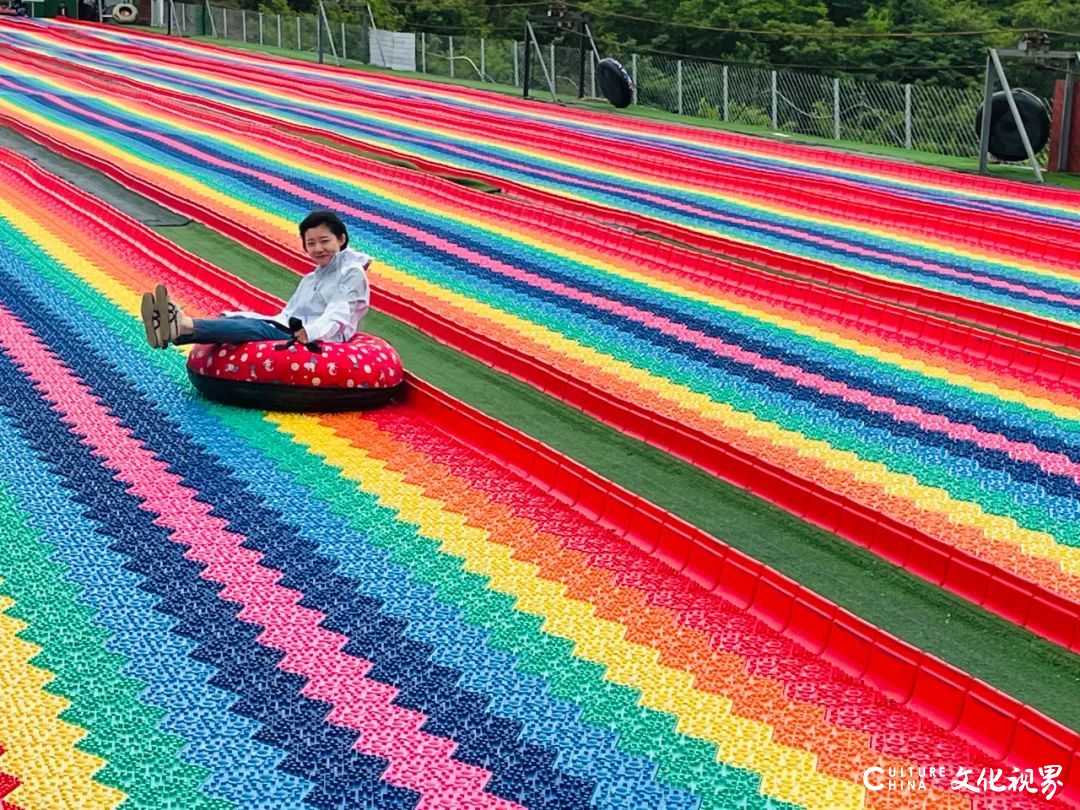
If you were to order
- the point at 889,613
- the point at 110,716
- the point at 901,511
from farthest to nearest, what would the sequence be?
1. the point at 901,511
2. the point at 889,613
3. the point at 110,716

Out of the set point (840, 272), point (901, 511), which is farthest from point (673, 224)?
point (901, 511)

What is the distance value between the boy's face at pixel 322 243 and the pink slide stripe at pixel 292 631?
111 cm

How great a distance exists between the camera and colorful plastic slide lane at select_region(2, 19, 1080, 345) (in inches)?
368

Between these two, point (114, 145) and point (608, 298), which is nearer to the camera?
point (608, 298)

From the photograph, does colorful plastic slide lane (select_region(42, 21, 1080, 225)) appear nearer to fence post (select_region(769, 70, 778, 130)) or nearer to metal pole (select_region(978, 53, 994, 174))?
metal pole (select_region(978, 53, 994, 174))

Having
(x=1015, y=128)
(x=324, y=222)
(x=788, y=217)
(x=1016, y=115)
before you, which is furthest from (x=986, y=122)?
(x=324, y=222)

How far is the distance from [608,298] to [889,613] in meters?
4.58

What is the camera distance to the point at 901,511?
5.43 meters

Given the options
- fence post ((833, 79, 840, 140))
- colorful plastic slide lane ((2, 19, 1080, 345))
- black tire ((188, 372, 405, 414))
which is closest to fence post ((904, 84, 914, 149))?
fence post ((833, 79, 840, 140))

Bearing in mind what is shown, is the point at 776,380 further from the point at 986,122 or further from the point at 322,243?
the point at 986,122

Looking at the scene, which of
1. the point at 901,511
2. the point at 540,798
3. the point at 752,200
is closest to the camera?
the point at 540,798

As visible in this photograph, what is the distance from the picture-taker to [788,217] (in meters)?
12.4

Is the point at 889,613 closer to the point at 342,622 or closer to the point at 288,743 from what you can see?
the point at 342,622

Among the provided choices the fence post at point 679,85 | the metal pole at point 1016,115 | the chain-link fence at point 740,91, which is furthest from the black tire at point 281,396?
the fence post at point 679,85
